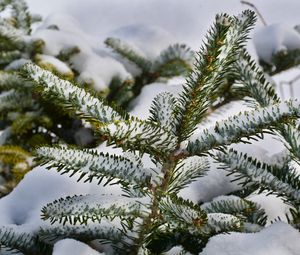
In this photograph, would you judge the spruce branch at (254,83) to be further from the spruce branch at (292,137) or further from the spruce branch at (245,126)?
the spruce branch at (245,126)

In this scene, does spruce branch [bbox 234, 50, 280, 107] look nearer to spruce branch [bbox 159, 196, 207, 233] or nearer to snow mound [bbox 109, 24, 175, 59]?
spruce branch [bbox 159, 196, 207, 233]

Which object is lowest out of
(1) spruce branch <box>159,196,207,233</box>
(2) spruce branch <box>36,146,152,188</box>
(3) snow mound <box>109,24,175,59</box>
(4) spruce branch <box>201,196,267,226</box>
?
(1) spruce branch <box>159,196,207,233</box>

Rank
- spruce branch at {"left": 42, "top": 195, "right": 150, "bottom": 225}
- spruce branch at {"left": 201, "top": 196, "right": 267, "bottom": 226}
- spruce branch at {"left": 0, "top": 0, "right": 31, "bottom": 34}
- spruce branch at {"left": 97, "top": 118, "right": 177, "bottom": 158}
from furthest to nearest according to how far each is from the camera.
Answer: spruce branch at {"left": 0, "top": 0, "right": 31, "bottom": 34}
spruce branch at {"left": 201, "top": 196, "right": 267, "bottom": 226}
spruce branch at {"left": 42, "top": 195, "right": 150, "bottom": 225}
spruce branch at {"left": 97, "top": 118, "right": 177, "bottom": 158}

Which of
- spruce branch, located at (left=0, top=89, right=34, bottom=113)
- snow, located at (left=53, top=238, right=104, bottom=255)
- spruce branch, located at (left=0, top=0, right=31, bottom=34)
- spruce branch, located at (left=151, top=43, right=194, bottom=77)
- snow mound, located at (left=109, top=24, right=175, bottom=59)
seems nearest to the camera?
snow, located at (left=53, top=238, right=104, bottom=255)

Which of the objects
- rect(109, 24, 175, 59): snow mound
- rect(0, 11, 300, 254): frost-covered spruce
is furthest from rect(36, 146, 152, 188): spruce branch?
rect(109, 24, 175, 59): snow mound

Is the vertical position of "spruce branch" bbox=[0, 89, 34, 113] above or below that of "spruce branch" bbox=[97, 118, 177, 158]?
above

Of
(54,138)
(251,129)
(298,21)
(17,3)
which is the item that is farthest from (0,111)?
(298,21)

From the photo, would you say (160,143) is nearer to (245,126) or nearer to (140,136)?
(140,136)

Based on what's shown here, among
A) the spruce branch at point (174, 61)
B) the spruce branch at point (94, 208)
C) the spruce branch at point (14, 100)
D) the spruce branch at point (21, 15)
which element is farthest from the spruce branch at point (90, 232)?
the spruce branch at point (21, 15)
